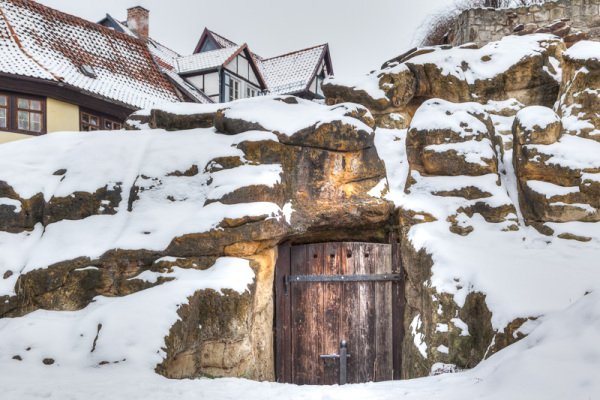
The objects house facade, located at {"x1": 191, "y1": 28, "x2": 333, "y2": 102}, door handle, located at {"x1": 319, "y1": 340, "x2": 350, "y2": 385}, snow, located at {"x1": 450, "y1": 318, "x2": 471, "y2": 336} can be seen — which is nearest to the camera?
snow, located at {"x1": 450, "y1": 318, "x2": 471, "y2": 336}

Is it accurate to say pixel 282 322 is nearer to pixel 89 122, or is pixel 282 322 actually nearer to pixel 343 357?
pixel 343 357

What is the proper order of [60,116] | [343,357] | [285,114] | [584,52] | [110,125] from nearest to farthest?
[343,357] < [285,114] < [584,52] < [60,116] < [110,125]

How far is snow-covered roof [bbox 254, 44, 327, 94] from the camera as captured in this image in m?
19.4

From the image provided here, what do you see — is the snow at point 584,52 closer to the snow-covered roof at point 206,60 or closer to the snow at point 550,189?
the snow at point 550,189

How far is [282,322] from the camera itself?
620cm

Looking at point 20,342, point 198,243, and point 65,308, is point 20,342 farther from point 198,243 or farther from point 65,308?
point 198,243

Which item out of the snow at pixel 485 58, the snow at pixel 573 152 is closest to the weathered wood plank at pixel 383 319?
the snow at pixel 573 152

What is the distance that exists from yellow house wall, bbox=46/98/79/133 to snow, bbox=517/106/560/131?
37.6ft

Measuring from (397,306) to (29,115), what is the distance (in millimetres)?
11111

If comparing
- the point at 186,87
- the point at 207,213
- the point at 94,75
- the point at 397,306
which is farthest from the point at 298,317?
the point at 186,87

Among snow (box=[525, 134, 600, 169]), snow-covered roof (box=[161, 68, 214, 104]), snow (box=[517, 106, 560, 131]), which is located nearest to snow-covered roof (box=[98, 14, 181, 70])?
snow-covered roof (box=[161, 68, 214, 104])

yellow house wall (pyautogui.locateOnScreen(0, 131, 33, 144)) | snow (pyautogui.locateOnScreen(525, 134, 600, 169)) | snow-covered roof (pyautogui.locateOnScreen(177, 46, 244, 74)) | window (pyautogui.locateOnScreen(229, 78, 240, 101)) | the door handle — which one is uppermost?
snow-covered roof (pyautogui.locateOnScreen(177, 46, 244, 74))

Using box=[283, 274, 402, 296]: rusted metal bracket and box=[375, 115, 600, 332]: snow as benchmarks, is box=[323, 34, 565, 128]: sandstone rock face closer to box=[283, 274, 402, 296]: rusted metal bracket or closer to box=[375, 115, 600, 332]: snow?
box=[375, 115, 600, 332]: snow

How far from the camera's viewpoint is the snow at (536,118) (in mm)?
6109
